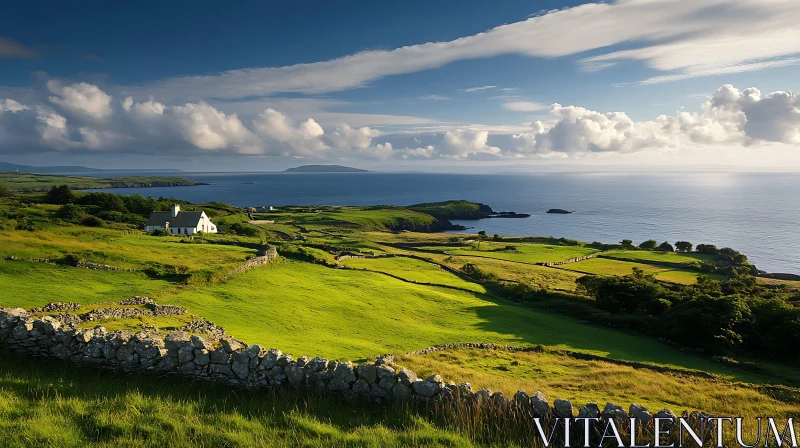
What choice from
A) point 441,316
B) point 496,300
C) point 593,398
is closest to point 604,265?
point 496,300

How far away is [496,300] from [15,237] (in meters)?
47.2

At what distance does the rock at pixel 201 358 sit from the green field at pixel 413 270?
1614 inches

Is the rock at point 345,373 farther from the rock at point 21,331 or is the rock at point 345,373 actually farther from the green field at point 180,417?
the rock at point 21,331

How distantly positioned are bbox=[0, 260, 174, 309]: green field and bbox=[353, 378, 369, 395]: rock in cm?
2189

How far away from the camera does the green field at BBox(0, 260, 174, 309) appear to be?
79.7 ft

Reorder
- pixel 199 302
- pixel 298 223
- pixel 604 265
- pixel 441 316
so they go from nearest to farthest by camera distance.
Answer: pixel 199 302 → pixel 441 316 → pixel 604 265 → pixel 298 223

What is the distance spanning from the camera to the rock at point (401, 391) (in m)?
11.1

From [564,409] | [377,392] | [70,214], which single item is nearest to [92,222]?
[70,214]

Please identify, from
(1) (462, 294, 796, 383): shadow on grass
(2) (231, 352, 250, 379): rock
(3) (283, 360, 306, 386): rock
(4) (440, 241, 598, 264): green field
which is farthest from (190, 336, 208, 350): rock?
(4) (440, 241, 598, 264): green field

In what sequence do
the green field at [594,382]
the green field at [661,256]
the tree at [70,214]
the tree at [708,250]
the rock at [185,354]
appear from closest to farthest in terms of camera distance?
the rock at [185,354] < the green field at [594,382] < the tree at [70,214] < the green field at [661,256] < the tree at [708,250]

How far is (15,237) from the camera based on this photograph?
3491cm

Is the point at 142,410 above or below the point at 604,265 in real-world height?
above

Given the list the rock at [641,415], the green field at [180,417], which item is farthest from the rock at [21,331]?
the rock at [641,415]

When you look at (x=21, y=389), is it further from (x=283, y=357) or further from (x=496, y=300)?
(x=496, y=300)
